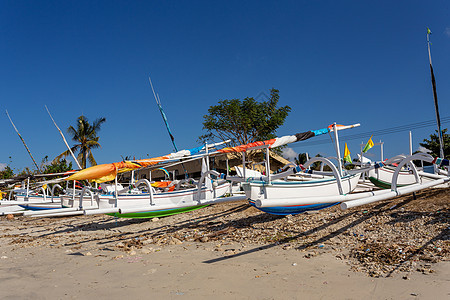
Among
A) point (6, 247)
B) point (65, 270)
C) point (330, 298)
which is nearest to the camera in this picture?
point (330, 298)

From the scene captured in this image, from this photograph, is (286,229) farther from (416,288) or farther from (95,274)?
(95,274)

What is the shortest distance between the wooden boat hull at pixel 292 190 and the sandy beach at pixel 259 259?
21.0 inches

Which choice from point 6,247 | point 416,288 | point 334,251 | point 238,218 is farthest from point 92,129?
point 416,288

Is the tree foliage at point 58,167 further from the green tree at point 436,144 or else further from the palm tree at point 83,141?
the green tree at point 436,144

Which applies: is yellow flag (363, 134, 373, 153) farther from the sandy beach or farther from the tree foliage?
the tree foliage

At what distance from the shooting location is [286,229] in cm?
813

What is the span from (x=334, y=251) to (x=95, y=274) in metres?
4.60

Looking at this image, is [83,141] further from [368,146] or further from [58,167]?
[368,146]

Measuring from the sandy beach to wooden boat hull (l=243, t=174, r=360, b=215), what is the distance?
0.53 metres

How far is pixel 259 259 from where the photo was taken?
6.23 metres

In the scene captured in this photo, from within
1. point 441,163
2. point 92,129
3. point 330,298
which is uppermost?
point 92,129

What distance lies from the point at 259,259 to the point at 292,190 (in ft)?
8.08

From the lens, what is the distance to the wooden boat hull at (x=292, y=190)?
7559mm

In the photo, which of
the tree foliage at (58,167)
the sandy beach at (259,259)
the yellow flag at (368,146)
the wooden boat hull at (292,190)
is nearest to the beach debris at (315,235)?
the sandy beach at (259,259)
